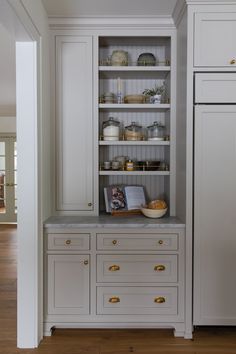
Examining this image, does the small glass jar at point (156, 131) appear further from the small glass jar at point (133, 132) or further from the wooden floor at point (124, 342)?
the wooden floor at point (124, 342)

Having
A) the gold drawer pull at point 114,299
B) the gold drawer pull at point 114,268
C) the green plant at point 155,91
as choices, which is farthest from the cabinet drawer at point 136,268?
the green plant at point 155,91

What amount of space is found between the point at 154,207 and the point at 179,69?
116 centimetres

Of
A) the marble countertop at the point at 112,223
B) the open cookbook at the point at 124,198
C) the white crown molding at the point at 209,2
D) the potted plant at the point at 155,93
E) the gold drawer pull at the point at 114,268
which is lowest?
the gold drawer pull at the point at 114,268

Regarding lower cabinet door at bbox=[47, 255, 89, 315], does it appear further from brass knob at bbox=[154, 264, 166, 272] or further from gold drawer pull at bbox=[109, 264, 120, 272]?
brass knob at bbox=[154, 264, 166, 272]

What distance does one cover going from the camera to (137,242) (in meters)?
2.54

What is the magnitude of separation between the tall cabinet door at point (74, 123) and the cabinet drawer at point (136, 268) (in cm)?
55

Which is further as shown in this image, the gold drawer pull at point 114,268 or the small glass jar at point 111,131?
the small glass jar at point 111,131

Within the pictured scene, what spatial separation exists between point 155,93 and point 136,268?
155 centimetres

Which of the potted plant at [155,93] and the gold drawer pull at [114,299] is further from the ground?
the potted plant at [155,93]

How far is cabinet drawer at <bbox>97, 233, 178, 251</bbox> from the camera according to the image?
2527mm

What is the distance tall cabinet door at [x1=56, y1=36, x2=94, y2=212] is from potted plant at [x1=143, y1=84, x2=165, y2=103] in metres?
0.54

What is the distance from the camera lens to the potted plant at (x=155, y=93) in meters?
2.86

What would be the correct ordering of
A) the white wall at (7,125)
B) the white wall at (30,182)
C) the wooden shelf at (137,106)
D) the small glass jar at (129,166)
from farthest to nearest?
the white wall at (7,125) < the small glass jar at (129,166) < the wooden shelf at (137,106) < the white wall at (30,182)

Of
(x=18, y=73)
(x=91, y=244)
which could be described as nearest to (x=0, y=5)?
(x=18, y=73)
